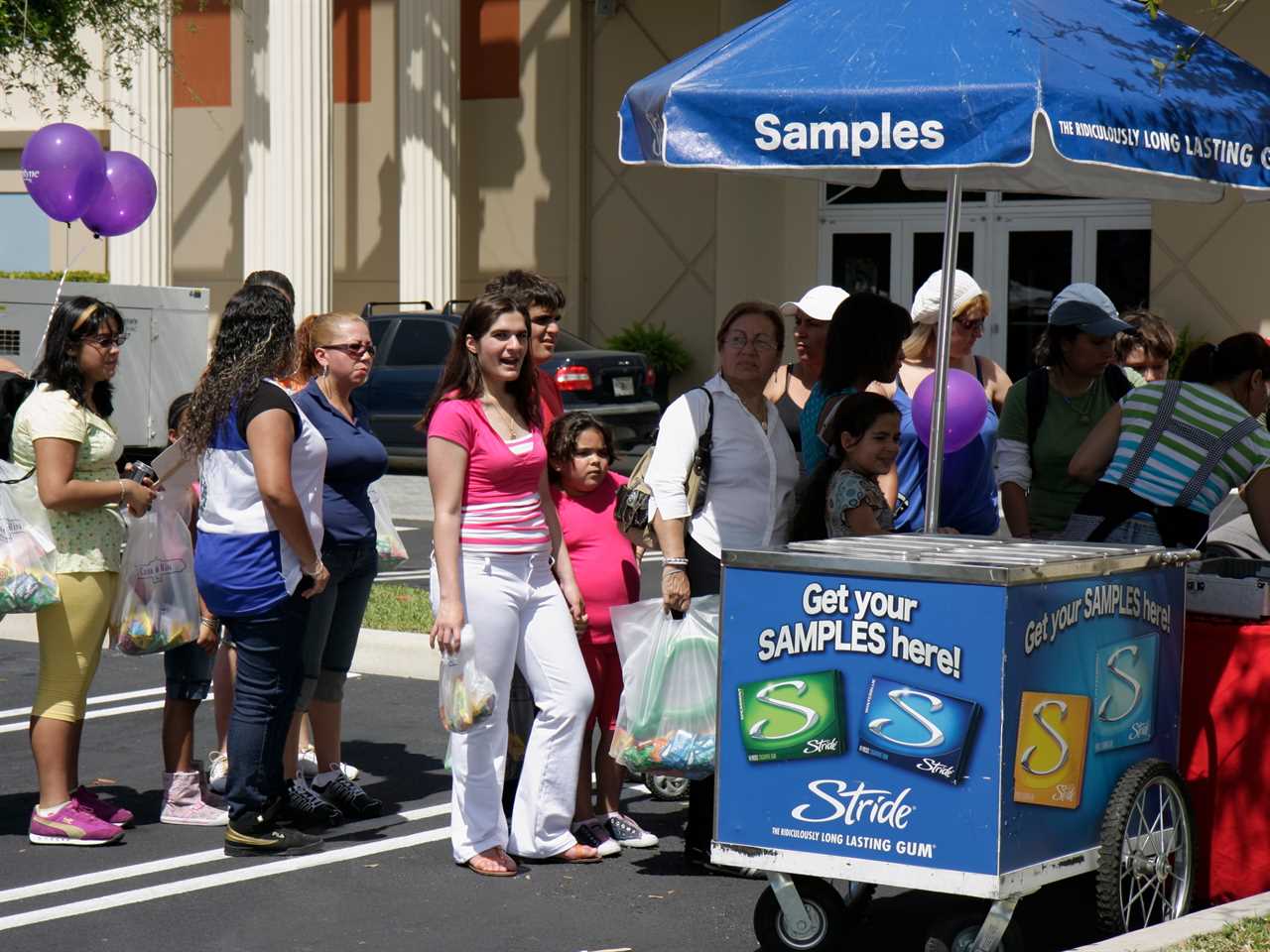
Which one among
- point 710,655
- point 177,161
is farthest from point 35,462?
point 177,161

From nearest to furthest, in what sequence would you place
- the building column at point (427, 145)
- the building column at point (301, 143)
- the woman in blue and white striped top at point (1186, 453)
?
1. the woman in blue and white striped top at point (1186, 453)
2. the building column at point (301, 143)
3. the building column at point (427, 145)

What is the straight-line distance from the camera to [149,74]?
76.2 feet

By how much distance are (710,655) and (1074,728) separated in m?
1.39

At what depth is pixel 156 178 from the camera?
921 inches

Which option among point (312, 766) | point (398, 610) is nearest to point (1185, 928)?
point (312, 766)

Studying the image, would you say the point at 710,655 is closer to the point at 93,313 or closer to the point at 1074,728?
the point at 1074,728

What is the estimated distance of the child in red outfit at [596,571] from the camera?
257 inches

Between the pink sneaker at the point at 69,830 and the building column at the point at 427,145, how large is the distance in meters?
17.7

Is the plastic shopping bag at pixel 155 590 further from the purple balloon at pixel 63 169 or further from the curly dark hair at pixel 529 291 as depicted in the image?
the purple balloon at pixel 63 169

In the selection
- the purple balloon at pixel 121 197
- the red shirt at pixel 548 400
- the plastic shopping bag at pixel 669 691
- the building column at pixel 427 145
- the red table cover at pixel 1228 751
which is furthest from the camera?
the building column at pixel 427 145

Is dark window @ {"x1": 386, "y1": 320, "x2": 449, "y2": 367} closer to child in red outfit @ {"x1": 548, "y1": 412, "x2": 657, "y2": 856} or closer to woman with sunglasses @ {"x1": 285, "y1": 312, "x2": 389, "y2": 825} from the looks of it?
woman with sunglasses @ {"x1": 285, "y1": 312, "x2": 389, "y2": 825}

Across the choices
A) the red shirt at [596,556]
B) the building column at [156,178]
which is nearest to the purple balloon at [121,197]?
the building column at [156,178]

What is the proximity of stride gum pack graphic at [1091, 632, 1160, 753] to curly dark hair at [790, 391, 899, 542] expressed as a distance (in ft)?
3.66

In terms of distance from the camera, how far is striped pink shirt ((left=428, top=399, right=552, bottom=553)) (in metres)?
6.04
